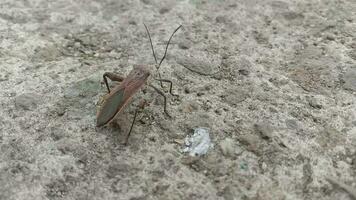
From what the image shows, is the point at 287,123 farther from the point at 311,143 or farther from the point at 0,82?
the point at 0,82

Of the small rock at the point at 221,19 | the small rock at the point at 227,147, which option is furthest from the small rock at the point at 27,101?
the small rock at the point at 221,19

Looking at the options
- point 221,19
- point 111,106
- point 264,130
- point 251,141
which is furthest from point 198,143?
point 221,19

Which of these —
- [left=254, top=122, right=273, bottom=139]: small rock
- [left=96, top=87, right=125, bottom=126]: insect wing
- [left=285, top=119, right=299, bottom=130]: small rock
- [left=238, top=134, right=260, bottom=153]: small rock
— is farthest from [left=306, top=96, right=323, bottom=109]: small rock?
[left=96, top=87, right=125, bottom=126]: insect wing

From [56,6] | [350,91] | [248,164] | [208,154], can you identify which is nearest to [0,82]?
[56,6]

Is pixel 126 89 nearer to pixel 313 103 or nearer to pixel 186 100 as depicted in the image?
pixel 186 100

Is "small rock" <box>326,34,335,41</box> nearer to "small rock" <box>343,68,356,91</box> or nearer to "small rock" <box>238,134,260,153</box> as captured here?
"small rock" <box>343,68,356,91</box>

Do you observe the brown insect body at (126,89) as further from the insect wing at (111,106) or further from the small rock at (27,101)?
the small rock at (27,101)
